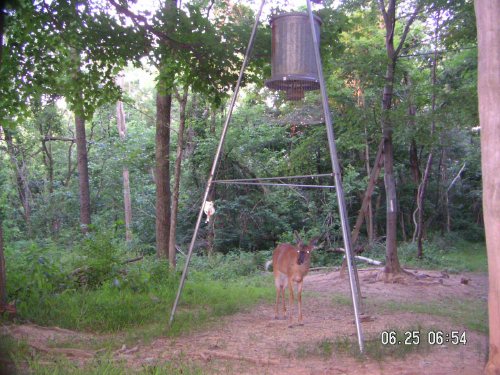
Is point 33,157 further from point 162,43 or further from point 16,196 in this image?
point 162,43

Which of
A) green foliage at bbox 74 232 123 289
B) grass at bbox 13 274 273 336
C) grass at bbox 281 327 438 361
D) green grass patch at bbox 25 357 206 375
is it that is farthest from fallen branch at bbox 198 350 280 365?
green foliage at bbox 74 232 123 289

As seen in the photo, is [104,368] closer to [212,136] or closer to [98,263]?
[98,263]

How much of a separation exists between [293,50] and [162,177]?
5.12 meters

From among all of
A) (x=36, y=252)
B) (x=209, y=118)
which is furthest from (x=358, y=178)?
(x=36, y=252)

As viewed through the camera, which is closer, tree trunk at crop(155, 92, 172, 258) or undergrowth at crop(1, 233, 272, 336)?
undergrowth at crop(1, 233, 272, 336)

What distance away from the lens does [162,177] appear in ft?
35.6

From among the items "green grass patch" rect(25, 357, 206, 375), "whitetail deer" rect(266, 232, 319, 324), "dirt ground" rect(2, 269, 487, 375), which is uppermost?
"whitetail deer" rect(266, 232, 319, 324)

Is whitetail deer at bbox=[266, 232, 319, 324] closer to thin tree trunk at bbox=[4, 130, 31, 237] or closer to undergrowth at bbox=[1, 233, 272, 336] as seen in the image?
undergrowth at bbox=[1, 233, 272, 336]

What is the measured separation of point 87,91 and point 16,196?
16.9 metres

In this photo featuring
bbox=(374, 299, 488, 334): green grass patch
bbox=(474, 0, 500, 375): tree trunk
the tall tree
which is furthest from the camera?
the tall tree

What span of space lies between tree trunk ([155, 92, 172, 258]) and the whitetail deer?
135 inches

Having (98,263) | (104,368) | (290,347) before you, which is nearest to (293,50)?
(290,347)

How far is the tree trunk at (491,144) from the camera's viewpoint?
4.05 metres

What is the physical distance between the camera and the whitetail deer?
737cm
